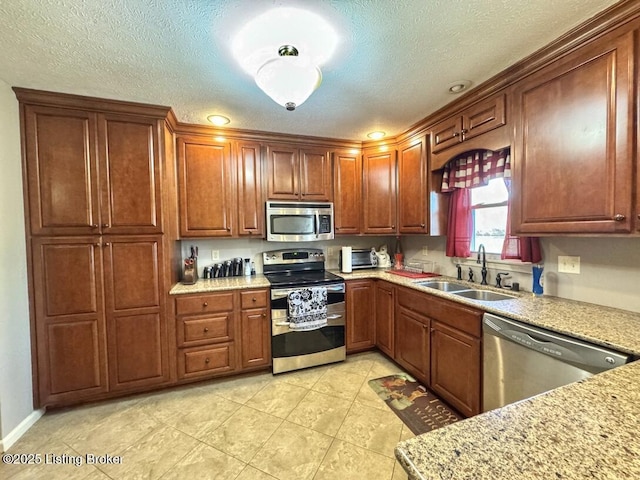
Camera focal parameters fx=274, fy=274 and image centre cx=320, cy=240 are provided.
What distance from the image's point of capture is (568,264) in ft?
6.07

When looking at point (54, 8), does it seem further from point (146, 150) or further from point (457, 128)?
point (457, 128)

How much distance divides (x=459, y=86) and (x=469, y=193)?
98cm

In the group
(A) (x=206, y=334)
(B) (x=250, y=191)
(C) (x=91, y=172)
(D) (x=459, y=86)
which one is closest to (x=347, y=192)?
(B) (x=250, y=191)

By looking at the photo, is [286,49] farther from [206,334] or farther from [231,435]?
[231,435]

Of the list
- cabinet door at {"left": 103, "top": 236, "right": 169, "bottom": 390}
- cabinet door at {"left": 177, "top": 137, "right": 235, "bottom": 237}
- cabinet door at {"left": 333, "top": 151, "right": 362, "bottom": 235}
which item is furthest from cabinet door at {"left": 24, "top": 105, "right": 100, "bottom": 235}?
cabinet door at {"left": 333, "top": 151, "right": 362, "bottom": 235}

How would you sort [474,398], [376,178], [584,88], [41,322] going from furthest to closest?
[376,178], [41,322], [474,398], [584,88]

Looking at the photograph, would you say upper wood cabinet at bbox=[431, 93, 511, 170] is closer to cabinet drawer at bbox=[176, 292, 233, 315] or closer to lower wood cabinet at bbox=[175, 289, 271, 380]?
lower wood cabinet at bbox=[175, 289, 271, 380]

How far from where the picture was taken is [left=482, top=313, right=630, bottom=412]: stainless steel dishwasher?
1238 mm

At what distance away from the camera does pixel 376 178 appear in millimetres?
3205

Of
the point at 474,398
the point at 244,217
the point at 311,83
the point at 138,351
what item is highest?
the point at 311,83

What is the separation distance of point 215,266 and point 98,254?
1.02 meters

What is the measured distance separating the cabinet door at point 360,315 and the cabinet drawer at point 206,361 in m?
1.20

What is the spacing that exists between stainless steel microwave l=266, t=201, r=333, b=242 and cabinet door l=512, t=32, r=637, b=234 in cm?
176

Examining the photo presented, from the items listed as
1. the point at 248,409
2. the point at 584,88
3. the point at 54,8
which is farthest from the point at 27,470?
the point at 584,88
